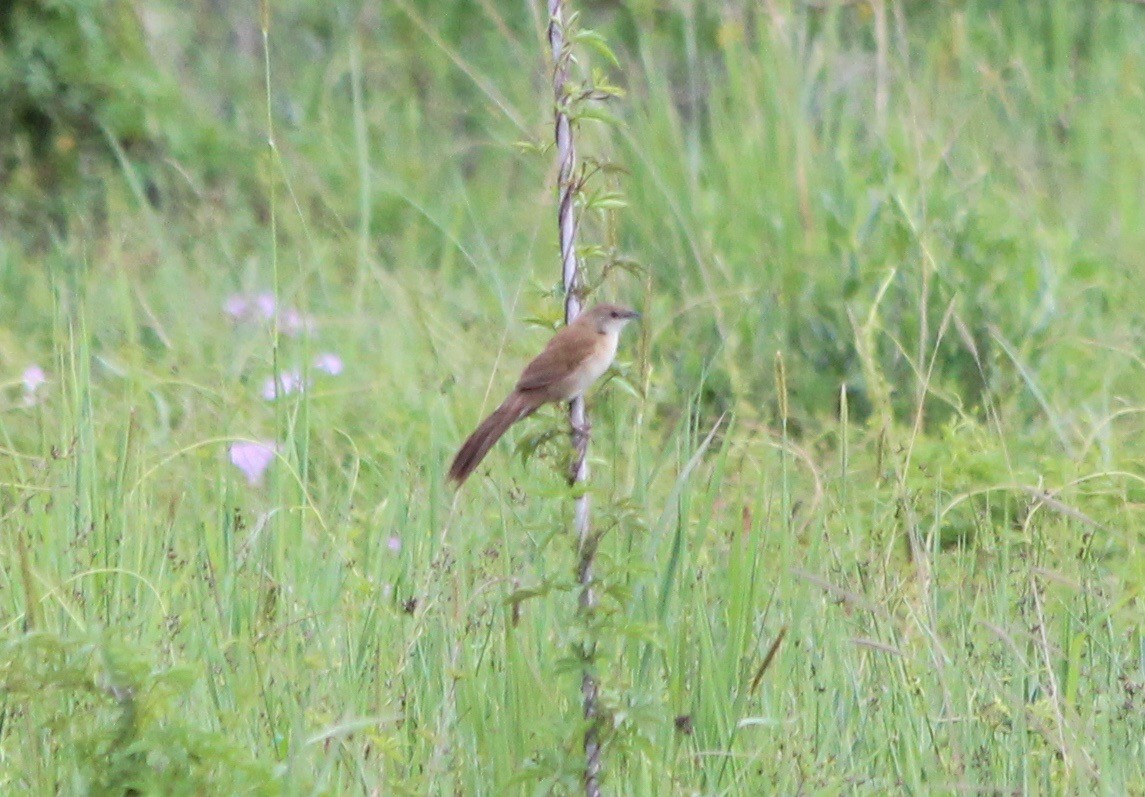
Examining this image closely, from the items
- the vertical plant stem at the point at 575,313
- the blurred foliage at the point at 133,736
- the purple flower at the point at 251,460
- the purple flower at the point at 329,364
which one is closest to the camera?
the blurred foliage at the point at 133,736

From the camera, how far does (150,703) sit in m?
2.35

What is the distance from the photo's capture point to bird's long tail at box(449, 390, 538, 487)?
3207 millimetres

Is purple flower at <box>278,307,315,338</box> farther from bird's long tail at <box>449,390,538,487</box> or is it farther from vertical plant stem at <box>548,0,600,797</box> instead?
vertical plant stem at <box>548,0,600,797</box>

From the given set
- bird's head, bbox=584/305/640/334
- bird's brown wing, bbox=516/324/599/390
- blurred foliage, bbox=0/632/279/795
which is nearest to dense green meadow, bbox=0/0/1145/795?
blurred foliage, bbox=0/632/279/795

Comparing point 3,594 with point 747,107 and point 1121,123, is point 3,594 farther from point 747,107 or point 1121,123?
point 1121,123

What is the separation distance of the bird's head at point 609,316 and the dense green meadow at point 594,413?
10.9 inches

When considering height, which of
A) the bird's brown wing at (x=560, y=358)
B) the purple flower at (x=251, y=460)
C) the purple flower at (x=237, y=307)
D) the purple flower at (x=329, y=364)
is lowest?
the purple flower at (x=251, y=460)

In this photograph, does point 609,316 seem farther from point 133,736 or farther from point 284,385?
point 133,736

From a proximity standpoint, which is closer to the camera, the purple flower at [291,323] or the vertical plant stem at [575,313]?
the vertical plant stem at [575,313]

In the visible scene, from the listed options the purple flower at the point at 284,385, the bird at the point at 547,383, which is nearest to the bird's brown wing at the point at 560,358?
the bird at the point at 547,383

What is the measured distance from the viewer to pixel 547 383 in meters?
3.23

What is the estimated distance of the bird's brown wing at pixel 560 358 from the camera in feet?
10.3

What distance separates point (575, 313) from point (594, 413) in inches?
44.5

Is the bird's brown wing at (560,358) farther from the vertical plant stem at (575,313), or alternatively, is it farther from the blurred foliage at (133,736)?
the blurred foliage at (133,736)
